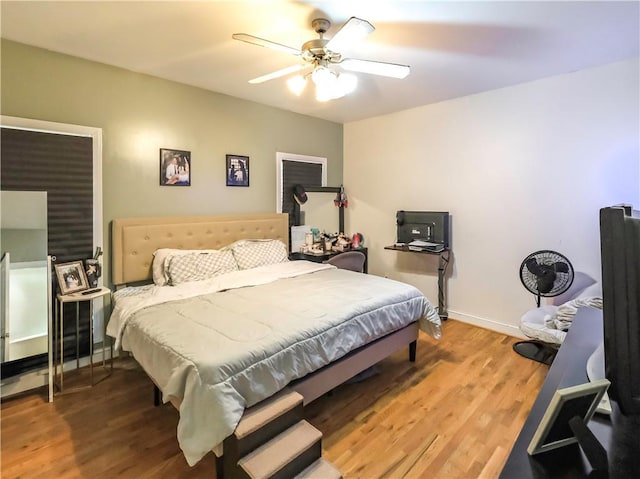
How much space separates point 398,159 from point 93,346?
3.77 meters

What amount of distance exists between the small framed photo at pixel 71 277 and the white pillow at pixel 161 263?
1.66ft

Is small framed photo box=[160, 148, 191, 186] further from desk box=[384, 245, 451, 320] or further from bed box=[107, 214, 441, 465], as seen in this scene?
desk box=[384, 245, 451, 320]

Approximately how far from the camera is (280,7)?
6.50 feet

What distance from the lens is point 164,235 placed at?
3.14 metres

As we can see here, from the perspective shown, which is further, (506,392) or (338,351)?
(506,392)

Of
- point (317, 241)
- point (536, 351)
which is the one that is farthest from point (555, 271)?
point (317, 241)

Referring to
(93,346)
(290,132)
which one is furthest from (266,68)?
(93,346)

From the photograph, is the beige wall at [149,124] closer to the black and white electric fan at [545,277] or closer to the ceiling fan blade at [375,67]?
the ceiling fan blade at [375,67]

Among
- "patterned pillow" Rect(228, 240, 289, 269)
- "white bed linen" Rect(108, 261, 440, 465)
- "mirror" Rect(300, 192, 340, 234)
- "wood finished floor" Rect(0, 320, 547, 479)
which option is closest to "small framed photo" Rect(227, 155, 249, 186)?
"patterned pillow" Rect(228, 240, 289, 269)

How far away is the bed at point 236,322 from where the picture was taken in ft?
5.22

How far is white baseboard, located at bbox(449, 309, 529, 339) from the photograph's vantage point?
3473mm

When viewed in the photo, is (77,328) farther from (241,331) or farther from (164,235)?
(241,331)

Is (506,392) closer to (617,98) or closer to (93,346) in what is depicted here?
(617,98)

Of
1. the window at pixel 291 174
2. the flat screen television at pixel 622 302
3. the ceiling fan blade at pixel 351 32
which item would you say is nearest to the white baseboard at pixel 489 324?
the window at pixel 291 174
